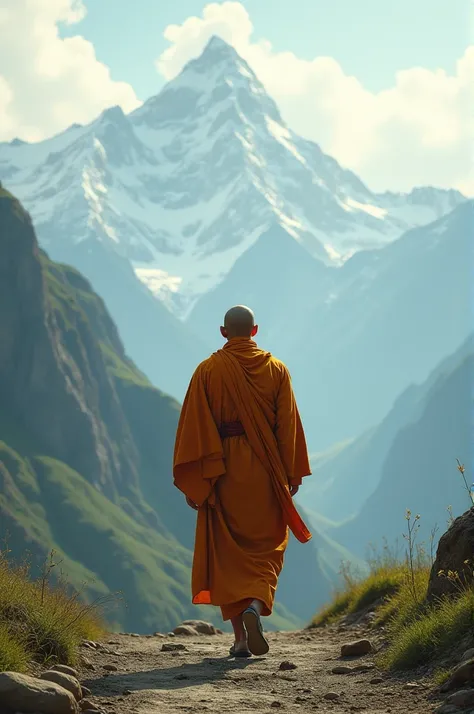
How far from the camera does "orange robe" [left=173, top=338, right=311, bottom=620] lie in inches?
361

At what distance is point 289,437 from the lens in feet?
31.6

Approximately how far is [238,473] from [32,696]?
13.6ft

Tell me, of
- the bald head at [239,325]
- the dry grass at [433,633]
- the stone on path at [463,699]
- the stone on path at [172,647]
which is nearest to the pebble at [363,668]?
the dry grass at [433,633]

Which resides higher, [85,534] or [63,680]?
[85,534]

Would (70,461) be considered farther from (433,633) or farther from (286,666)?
(433,633)

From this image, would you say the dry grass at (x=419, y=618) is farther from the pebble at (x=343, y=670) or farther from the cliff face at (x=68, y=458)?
the cliff face at (x=68, y=458)

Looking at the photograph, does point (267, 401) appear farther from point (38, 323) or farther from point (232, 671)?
point (38, 323)

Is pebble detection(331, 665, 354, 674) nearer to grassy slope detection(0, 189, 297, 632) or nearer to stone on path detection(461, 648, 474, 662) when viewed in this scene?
stone on path detection(461, 648, 474, 662)

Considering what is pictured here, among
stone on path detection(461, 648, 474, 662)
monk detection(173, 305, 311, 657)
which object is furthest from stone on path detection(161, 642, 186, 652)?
stone on path detection(461, 648, 474, 662)

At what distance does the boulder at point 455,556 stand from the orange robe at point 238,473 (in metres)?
1.52

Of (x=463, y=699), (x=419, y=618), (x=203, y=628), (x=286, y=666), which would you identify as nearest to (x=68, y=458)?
(x=203, y=628)

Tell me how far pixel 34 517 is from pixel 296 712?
13708 cm

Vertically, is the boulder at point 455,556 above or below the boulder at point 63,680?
above

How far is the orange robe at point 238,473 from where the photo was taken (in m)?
9.18
